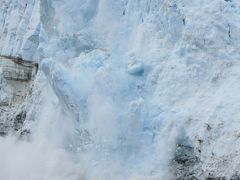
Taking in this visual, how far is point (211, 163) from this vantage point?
386 inches

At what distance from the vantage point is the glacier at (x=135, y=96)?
1029cm

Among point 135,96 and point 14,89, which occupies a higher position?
point 14,89

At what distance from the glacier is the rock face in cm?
75

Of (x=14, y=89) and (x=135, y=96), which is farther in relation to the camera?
(x=14, y=89)

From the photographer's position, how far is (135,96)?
11312 millimetres

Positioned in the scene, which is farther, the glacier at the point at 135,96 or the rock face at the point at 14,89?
the rock face at the point at 14,89

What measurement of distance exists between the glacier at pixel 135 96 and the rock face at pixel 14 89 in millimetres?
747

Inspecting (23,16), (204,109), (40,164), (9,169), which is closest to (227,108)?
(204,109)

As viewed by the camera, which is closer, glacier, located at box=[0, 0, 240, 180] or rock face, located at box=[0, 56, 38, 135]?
glacier, located at box=[0, 0, 240, 180]

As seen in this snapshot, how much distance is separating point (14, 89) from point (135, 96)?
15.0 ft

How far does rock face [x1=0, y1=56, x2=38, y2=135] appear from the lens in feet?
46.5

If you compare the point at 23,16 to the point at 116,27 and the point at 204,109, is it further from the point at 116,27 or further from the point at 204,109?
the point at 204,109

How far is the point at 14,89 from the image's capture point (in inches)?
584

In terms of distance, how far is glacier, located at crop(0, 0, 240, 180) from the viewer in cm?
1029
